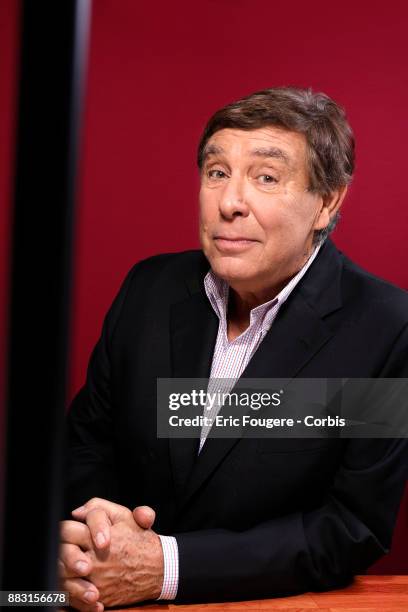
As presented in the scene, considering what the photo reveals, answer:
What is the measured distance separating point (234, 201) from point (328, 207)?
0.23 meters

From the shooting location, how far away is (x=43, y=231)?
6.3 inches

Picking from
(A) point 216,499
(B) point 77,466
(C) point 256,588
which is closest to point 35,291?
(C) point 256,588

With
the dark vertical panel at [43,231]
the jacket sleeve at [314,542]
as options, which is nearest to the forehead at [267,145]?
the jacket sleeve at [314,542]

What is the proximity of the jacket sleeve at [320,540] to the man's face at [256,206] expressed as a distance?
0.95 ft

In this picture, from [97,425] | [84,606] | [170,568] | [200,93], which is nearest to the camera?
[84,606]

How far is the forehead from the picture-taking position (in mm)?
1587

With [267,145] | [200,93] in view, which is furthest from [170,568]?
[200,93]

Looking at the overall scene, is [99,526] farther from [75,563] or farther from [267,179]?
[267,179]

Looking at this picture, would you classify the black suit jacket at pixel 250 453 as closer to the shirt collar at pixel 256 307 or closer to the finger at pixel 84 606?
the shirt collar at pixel 256 307

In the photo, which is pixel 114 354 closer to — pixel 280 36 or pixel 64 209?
pixel 280 36

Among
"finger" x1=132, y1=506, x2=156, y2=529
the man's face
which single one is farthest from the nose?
"finger" x1=132, y1=506, x2=156, y2=529

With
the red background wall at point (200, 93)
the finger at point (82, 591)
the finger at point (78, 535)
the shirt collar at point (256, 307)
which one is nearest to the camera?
the finger at point (82, 591)

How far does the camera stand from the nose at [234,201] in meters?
1.58

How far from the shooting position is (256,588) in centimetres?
125
